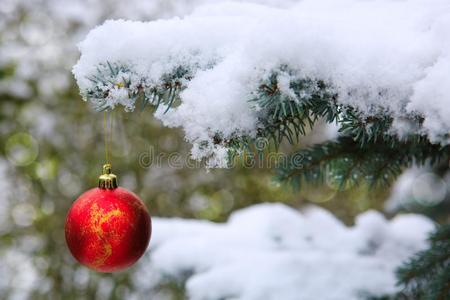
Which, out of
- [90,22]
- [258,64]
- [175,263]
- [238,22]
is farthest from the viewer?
[90,22]

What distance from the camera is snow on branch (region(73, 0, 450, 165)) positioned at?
1.82ft

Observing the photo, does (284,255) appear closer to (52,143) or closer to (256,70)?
(256,70)

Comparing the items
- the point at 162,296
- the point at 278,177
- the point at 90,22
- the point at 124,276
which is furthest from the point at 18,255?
the point at 278,177

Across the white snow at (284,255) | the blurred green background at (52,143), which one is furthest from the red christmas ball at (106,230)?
the blurred green background at (52,143)

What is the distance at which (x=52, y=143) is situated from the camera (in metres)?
2.98

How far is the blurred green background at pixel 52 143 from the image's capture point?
9.63 feet

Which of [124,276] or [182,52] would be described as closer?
[182,52]

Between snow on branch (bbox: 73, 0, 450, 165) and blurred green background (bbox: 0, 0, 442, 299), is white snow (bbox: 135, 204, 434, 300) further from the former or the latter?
blurred green background (bbox: 0, 0, 442, 299)

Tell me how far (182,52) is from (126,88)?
0.09 meters

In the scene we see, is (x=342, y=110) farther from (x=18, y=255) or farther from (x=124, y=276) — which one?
(x=18, y=255)

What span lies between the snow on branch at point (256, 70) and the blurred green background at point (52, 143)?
234 centimetres

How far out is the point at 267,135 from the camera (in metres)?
0.61

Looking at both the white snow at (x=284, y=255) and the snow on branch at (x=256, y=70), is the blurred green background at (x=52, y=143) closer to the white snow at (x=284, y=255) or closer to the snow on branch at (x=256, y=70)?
the white snow at (x=284, y=255)

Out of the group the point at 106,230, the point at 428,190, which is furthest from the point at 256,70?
the point at 428,190
